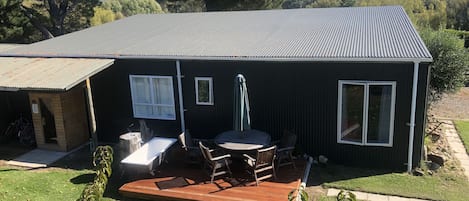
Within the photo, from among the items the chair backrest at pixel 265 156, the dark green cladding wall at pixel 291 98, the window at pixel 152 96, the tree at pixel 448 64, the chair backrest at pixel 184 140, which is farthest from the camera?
the tree at pixel 448 64

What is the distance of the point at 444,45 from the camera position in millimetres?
14172

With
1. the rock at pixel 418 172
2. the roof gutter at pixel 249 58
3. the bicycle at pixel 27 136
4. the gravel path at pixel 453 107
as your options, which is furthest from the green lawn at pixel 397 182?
the bicycle at pixel 27 136

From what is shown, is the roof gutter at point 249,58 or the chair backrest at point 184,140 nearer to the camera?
the roof gutter at point 249,58

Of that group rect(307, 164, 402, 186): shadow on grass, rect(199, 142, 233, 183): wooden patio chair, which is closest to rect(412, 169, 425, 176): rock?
rect(307, 164, 402, 186): shadow on grass

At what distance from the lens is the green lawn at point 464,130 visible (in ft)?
40.2

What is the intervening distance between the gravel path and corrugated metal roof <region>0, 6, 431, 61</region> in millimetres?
4431

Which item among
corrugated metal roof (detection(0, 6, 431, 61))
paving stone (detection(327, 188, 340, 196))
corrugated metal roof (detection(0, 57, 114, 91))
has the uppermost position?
corrugated metal roof (detection(0, 6, 431, 61))

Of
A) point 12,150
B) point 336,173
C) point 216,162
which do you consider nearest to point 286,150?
point 336,173

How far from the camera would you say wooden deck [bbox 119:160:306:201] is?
28.1 feet

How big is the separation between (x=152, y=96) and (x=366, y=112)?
596 cm

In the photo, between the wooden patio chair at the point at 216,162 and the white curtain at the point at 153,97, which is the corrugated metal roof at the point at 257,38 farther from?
the wooden patio chair at the point at 216,162

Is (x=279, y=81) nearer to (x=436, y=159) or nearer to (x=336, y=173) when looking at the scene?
(x=336, y=173)

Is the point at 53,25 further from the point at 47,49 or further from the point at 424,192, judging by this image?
the point at 424,192

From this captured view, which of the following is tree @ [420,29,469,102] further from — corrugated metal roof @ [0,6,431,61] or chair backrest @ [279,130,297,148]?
chair backrest @ [279,130,297,148]
